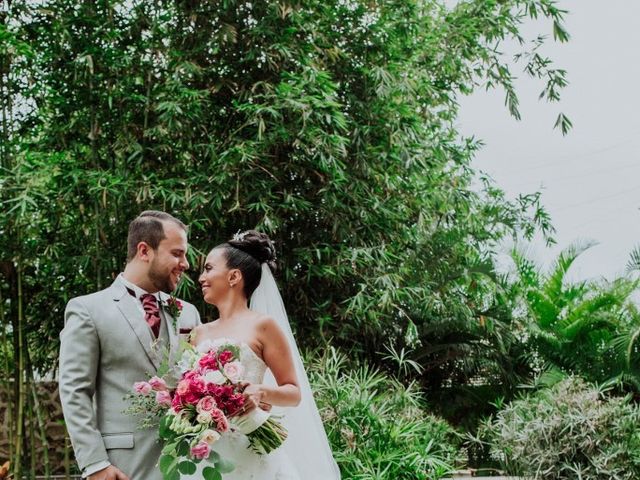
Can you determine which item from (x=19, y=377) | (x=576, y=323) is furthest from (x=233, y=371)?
(x=576, y=323)

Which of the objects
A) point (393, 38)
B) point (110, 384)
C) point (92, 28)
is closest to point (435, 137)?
point (393, 38)

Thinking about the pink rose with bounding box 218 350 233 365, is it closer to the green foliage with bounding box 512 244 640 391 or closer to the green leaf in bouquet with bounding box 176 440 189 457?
the green leaf in bouquet with bounding box 176 440 189 457

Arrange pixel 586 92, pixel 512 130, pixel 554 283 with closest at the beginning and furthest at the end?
pixel 554 283 < pixel 586 92 < pixel 512 130

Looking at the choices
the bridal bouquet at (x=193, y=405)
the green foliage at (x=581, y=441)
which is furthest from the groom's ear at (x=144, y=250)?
the green foliage at (x=581, y=441)

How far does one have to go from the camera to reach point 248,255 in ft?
10.4

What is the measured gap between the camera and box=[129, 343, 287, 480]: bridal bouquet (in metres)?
2.46

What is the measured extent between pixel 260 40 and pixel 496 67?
2579 millimetres

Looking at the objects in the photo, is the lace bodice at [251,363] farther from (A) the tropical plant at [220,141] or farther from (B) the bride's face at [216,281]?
(A) the tropical plant at [220,141]

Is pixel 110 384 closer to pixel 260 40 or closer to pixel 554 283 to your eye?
pixel 260 40

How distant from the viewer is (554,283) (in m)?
11.0

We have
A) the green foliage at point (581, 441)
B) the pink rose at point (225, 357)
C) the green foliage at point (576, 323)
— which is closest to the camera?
the pink rose at point (225, 357)

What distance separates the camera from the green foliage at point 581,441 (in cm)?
554

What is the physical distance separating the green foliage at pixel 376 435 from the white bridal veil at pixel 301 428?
1.34 meters

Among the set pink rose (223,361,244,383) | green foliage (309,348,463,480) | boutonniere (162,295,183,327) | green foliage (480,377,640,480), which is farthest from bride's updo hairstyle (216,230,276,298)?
green foliage (480,377,640,480)
